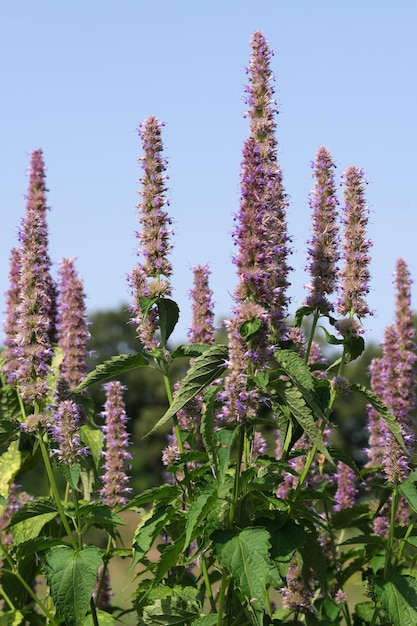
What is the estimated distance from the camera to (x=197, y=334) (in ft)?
22.1

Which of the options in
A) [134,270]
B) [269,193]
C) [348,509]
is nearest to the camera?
[269,193]

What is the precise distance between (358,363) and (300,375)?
47.4 m

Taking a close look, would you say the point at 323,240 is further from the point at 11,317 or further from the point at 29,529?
the point at 11,317

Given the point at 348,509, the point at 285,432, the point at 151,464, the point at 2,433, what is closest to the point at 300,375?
the point at 285,432

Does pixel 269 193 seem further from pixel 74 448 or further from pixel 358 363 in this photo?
pixel 358 363

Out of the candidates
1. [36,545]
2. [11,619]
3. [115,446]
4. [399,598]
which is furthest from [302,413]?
[11,619]

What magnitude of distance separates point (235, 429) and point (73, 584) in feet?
4.29

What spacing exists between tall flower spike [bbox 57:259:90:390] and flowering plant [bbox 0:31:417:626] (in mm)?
545

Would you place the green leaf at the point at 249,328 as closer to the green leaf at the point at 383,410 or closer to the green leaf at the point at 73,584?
the green leaf at the point at 383,410

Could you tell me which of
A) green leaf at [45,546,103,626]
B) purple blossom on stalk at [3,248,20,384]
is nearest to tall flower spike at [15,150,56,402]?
green leaf at [45,546,103,626]

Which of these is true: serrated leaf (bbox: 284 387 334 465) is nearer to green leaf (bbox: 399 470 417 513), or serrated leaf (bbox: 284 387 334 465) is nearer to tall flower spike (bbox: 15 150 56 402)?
green leaf (bbox: 399 470 417 513)

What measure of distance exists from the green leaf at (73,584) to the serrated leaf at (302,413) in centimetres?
141

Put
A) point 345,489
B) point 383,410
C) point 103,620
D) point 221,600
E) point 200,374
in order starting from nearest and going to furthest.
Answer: point 200,374 → point 221,600 → point 383,410 → point 103,620 → point 345,489

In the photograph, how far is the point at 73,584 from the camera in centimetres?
550
